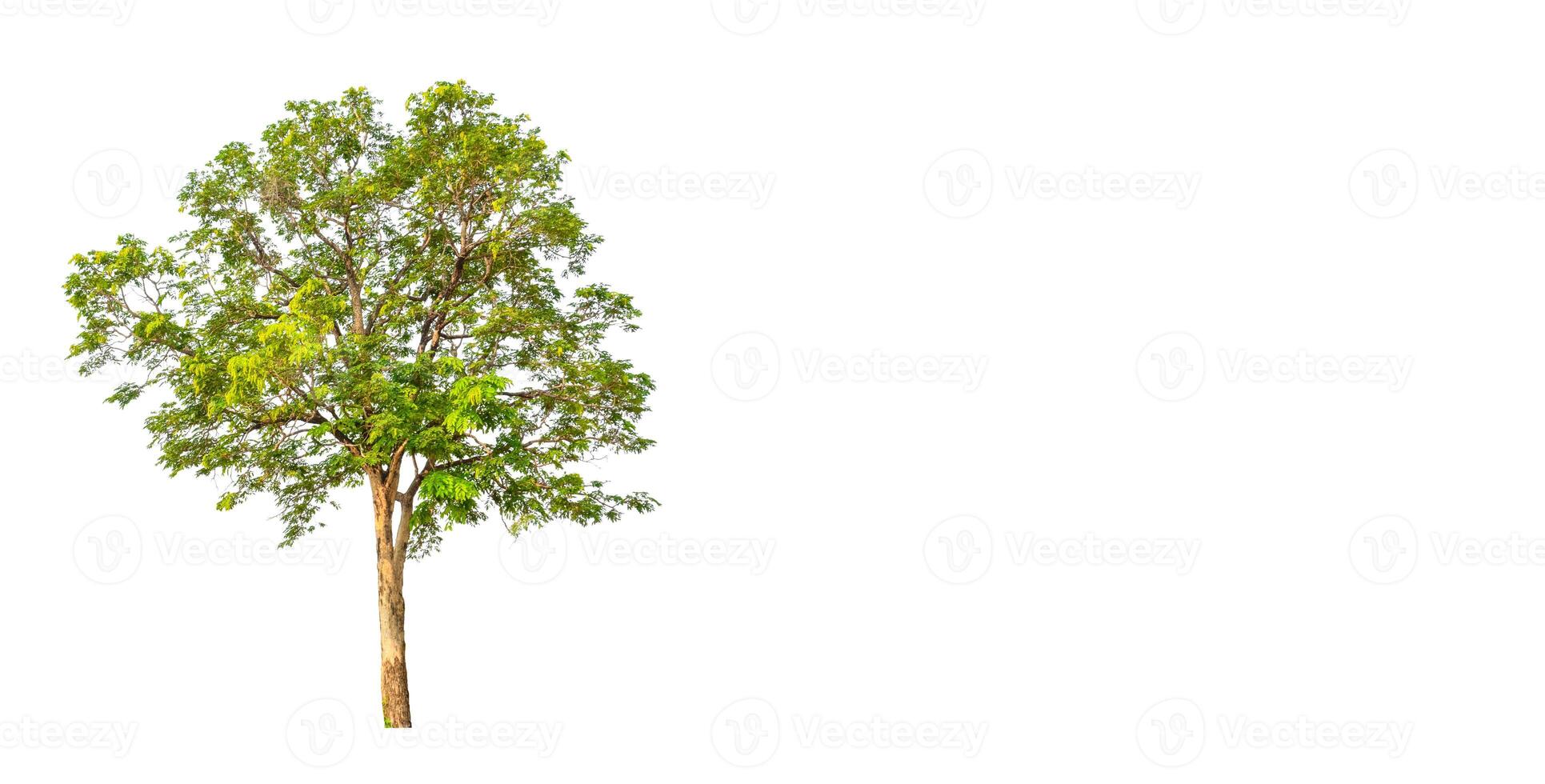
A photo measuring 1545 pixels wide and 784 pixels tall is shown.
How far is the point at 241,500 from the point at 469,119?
6.90 m

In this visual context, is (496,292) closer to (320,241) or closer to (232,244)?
(320,241)

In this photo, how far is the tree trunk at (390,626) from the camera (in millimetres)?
15391

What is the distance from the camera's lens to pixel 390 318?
16.1 metres

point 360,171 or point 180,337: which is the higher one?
point 360,171

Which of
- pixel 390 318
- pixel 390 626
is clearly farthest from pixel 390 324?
pixel 390 626

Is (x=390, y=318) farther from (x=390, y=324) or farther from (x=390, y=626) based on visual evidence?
(x=390, y=626)

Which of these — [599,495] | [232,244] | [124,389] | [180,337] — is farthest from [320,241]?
[599,495]

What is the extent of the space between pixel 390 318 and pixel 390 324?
0.29 metres

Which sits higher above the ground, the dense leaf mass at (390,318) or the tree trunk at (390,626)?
the dense leaf mass at (390,318)

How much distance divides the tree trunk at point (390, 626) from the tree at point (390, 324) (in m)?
0.03

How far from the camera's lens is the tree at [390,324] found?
1505cm

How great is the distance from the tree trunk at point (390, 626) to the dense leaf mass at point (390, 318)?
323 millimetres

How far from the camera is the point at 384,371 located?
14.9m

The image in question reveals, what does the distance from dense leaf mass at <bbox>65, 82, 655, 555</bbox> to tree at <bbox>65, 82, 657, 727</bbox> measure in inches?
1.3
